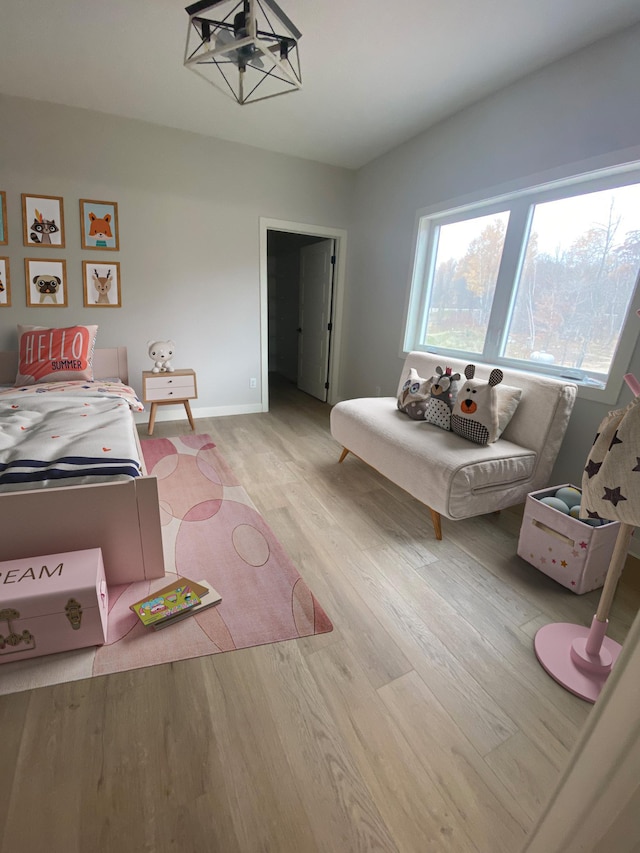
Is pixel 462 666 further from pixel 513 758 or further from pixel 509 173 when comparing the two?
pixel 509 173

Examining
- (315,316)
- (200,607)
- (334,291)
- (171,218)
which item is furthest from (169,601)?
(315,316)

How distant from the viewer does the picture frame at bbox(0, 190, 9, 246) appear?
301cm

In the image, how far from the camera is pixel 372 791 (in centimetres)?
104

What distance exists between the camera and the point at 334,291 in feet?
14.7

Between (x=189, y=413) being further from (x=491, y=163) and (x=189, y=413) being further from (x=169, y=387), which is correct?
(x=491, y=163)

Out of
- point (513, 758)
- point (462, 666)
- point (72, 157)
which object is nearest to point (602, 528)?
point (462, 666)

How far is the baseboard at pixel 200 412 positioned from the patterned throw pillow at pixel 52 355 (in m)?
0.77

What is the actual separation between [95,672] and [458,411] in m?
2.08

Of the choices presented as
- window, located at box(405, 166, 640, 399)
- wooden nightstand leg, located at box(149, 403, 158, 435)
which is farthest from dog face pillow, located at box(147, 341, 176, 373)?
window, located at box(405, 166, 640, 399)

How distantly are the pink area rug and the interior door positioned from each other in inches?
103

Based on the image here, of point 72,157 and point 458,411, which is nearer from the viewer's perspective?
point 458,411

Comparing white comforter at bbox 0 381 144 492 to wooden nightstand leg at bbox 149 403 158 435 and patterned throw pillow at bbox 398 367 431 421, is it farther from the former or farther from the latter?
patterned throw pillow at bbox 398 367 431 421

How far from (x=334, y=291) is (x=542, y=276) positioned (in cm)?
240

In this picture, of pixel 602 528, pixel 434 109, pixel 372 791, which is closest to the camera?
pixel 372 791
